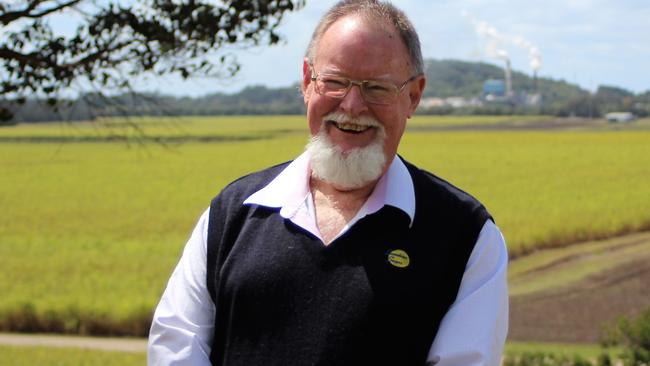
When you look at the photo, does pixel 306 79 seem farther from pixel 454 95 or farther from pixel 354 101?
pixel 454 95

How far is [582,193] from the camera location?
17.5 m

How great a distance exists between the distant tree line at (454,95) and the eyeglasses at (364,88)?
24cm

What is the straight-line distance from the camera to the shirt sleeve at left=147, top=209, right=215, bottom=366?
214cm

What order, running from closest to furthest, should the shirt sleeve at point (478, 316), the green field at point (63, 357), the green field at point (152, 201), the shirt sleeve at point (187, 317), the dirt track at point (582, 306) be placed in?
the shirt sleeve at point (478, 316) < the shirt sleeve at point (187, 317) < the green field at point (63, 357) < the dirt track at point (582, 306) < the green field at point (152, 201)

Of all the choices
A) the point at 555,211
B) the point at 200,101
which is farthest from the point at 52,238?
the point at 200,101

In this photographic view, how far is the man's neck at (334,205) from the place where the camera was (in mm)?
2191

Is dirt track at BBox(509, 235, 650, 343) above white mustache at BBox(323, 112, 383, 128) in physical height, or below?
below

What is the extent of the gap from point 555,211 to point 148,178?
12324 millimetres

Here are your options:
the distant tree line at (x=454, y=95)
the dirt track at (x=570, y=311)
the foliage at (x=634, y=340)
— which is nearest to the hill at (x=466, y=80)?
the distant tree line at (x=454, y=95)

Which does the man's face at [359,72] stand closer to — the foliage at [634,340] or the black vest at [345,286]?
the black vest at [345,286]

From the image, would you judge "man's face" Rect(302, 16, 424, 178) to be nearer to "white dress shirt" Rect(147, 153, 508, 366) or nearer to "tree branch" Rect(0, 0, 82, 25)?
"white dress shirt" Rect(147, 153, 508, 366)

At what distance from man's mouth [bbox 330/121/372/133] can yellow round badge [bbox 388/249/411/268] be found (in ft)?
0.85

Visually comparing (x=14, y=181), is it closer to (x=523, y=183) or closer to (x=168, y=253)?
(x=168, y=253)

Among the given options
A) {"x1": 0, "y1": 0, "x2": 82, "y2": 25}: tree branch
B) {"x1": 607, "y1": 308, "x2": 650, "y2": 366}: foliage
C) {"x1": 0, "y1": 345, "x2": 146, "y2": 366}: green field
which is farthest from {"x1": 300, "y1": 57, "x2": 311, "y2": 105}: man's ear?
{"x1": 0, "y1": 345, "x2": 146, "y2": 366}: green field
